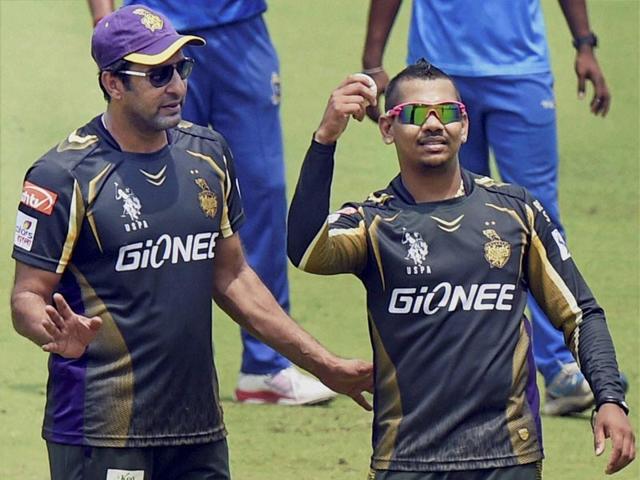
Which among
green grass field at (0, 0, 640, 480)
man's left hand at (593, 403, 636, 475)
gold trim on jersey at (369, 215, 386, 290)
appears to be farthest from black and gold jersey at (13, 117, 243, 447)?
green grass field at (0, 0, 640, 480)

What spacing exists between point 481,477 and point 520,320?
1.74 feet

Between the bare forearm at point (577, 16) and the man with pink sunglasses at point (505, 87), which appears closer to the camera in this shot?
the man with pink sunglasses at point (505, 87)

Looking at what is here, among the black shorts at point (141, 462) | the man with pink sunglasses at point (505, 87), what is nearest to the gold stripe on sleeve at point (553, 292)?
the black shorts at point (141, 462)

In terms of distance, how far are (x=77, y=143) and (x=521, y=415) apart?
5.55 ft

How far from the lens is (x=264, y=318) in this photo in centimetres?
661

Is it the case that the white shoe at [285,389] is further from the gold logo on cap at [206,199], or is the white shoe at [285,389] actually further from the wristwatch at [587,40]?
the gold logo on cap at [206,199]

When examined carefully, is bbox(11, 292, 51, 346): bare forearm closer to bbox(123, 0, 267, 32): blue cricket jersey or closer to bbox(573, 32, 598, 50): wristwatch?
bbox(123, 0, 267, 32): blue cricket jersey

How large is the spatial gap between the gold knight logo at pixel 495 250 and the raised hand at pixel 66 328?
4.12 ft

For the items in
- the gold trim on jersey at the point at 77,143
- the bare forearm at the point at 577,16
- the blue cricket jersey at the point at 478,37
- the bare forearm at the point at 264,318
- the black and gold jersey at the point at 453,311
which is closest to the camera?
the black and gold jersey at the point at 453,311

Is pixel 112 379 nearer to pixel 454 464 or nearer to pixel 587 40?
pixel 454 464

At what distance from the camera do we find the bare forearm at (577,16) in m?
9.39

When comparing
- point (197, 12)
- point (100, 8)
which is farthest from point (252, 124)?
point (100, 8)

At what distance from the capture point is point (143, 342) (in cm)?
622

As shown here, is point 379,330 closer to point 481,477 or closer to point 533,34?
point 481,477
